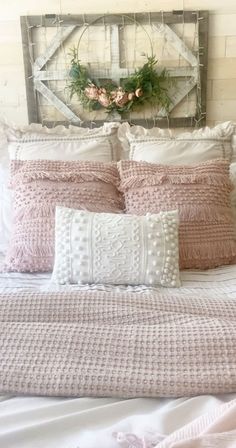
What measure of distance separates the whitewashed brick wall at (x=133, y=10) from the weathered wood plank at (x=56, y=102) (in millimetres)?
92

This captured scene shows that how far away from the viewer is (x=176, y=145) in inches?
74.9

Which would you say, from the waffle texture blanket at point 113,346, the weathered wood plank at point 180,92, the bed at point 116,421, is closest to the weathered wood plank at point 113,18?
the weathered wood plank at point 180,92

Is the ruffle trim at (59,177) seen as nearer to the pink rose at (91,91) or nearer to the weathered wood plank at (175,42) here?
the pink rose at (91,91)

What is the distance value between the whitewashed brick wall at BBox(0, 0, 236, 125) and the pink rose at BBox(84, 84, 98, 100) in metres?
0.32

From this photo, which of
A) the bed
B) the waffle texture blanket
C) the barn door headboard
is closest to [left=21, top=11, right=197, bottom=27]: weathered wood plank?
the barn door headboard

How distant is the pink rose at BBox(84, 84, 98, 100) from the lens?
6.90 ft

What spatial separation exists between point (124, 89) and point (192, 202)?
0.70 m

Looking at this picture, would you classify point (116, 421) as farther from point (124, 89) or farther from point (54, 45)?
point (54, 45)

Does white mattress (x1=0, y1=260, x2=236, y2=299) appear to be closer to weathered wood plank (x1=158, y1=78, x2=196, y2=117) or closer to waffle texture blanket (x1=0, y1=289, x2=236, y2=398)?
waffle texture blanket (x1=0, y1=289, x2=236, y2=398)

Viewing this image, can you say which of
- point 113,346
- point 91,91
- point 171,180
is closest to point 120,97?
point 91,91

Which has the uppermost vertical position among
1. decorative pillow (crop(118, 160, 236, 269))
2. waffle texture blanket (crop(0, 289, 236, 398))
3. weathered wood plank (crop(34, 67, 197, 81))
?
weathered wood plank (crop(34, 67, 197, 81))

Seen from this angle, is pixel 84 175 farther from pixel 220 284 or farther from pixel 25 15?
pixel 25 15

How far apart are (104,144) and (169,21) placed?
629mm

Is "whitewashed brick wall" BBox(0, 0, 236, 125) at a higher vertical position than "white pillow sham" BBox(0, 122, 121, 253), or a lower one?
higher
